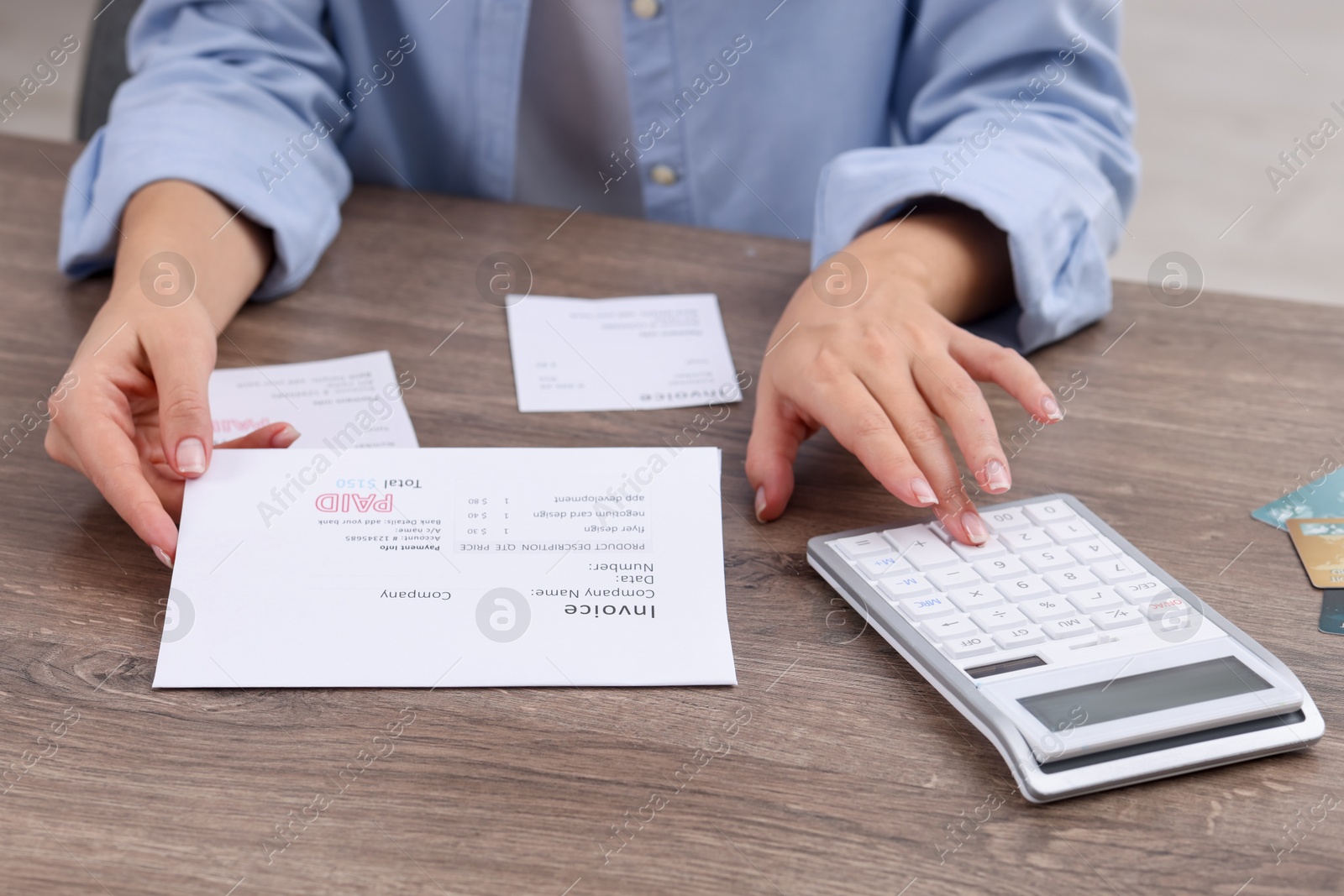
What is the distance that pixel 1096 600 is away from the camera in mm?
560

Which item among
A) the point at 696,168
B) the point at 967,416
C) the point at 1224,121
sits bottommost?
the point at 1224,121

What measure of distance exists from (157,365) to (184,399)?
5 centimetres

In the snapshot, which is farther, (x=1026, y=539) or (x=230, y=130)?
(x=230, y=130)

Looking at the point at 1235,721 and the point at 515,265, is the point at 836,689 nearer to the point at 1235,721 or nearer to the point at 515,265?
the point at 1235,721

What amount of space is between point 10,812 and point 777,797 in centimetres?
33

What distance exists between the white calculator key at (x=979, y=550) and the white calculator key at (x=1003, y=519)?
0.5 inches

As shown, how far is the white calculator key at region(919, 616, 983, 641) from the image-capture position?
20.9 inches

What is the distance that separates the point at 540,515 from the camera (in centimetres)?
59

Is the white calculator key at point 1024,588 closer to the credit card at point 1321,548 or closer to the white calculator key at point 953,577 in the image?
the white calculator key at point 953,577

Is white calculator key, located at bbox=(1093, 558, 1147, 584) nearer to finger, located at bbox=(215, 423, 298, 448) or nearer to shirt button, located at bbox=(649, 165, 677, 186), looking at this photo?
finger, located at bbox=(215, 423, 298, 448)

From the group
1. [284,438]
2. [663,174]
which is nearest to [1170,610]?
[284,438]

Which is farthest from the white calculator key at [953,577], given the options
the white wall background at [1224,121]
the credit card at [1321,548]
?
the white wall background at [1224,121]

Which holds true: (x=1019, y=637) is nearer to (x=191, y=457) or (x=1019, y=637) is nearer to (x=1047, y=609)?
(x=1047, y=609)

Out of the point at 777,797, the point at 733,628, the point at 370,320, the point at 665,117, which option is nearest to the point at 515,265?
the point at 370,320
